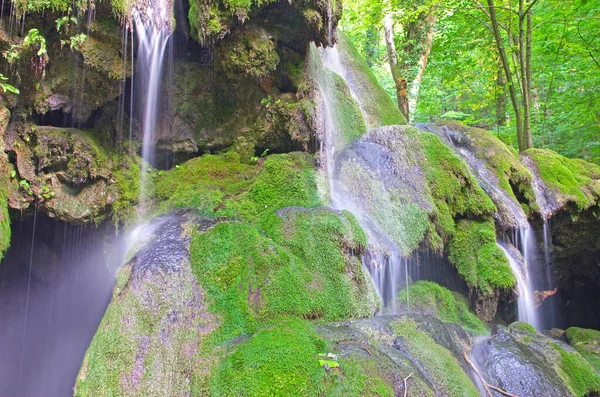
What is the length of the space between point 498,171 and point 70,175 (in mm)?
7778

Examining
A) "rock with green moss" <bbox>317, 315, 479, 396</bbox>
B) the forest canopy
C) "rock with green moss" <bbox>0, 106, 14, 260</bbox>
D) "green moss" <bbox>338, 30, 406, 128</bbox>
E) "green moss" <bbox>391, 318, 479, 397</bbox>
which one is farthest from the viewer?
the forest canopy

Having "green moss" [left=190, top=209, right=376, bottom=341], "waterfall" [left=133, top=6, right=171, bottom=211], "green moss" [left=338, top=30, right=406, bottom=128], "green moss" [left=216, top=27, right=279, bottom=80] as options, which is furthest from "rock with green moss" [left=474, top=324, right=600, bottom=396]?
"green moss" [left=338, top=30, right=406, bottom=128]

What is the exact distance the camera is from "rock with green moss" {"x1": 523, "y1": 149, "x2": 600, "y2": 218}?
800 centimetres

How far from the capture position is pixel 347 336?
3.84 meters

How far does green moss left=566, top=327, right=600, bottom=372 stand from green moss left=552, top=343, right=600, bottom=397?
0.93 m

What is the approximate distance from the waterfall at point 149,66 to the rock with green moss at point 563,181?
7.67 metres

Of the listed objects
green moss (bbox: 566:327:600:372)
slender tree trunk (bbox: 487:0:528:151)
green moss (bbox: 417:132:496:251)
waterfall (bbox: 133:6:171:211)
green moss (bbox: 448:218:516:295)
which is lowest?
green moss (bbox: 566:327:600:372)

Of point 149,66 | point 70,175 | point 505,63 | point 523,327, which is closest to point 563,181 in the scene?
point 505,63

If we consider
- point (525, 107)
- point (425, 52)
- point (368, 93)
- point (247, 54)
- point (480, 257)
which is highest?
point (425, 52)

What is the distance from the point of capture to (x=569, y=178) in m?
8.38

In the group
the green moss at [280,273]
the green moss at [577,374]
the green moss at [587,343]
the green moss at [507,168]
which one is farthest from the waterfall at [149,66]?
the green moss at [587,343]

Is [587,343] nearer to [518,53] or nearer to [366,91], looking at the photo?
[366,91]

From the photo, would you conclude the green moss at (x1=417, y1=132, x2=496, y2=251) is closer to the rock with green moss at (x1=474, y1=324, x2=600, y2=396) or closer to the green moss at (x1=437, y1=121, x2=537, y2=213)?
the green moss at (x1=437, y1=121, x2=537, y2=213)

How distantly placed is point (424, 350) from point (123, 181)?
473cm
